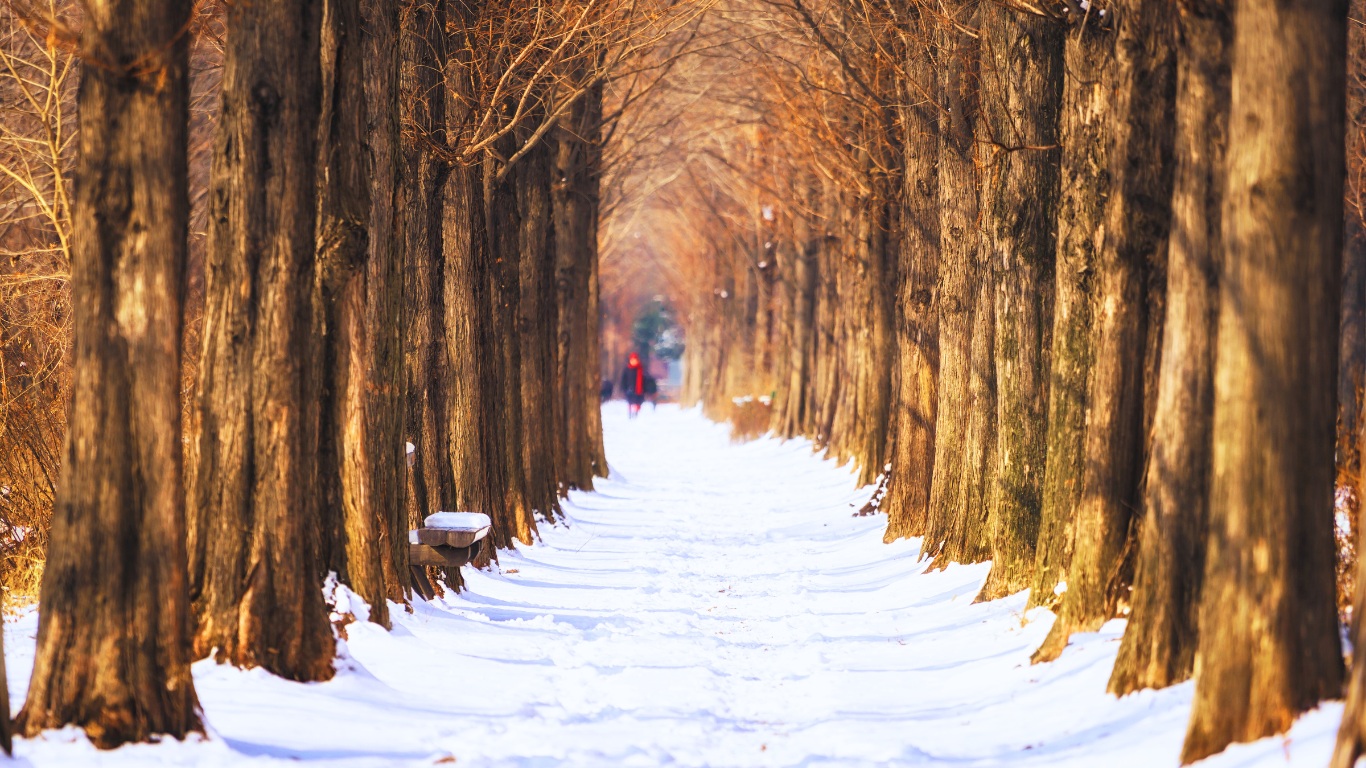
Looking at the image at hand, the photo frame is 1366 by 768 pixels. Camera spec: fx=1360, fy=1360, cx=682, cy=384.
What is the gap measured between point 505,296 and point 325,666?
798cm

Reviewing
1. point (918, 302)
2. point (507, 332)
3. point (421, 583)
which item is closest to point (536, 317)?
point (507, 332)

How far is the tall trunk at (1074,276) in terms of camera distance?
28.2 feet

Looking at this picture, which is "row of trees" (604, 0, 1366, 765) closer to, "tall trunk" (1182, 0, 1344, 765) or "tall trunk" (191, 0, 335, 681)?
"tall trunk" (1182, 0, 1344, 765)

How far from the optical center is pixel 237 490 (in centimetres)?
707

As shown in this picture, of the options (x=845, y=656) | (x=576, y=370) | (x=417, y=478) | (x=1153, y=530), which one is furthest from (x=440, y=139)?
(x=576, y=370)

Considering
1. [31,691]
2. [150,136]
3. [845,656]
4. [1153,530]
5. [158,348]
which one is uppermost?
[150,136]

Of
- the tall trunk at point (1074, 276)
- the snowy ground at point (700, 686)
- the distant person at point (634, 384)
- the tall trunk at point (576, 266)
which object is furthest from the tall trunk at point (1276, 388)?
the distant person at point (634, 384)

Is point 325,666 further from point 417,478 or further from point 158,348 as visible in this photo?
point 417,478

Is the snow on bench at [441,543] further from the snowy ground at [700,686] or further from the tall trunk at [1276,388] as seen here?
the tall trunk at [1276,388]

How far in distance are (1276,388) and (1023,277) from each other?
5146 millimetres

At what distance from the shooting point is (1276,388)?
5.52m

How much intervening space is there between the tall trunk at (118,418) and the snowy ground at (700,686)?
0.25 meters

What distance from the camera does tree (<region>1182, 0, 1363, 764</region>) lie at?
550 centimetres

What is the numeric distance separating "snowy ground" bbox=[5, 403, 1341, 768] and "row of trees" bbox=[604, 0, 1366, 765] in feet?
1.33
